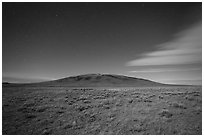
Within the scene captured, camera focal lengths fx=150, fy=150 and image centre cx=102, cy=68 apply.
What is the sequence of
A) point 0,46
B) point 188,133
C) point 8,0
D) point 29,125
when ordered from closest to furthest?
point 188,133 → point 29,125 → point 0,46 → point 8,0

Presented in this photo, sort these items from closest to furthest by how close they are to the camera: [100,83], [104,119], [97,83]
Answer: [104,119], [97,83], [100,83]

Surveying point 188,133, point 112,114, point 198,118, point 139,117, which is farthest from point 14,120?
point 198,118

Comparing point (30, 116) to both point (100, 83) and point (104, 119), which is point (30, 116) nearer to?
point (104, 119)

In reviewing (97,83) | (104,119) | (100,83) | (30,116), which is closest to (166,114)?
(104,119)

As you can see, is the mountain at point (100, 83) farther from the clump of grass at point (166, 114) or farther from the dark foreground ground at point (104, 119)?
the clump of grass at point (166, 114)

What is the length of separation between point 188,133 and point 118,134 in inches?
95.4

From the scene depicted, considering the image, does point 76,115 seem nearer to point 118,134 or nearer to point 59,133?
point 59,133

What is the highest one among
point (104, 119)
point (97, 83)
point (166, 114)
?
point (97, 83)

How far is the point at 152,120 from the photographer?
585 cm

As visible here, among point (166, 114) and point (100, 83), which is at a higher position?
point (100, 83)

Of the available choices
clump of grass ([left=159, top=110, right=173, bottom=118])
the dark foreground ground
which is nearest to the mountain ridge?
the dark foreground ground

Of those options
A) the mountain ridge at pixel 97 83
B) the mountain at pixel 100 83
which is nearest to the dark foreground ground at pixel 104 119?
the mountain ridge at pixel 97 83

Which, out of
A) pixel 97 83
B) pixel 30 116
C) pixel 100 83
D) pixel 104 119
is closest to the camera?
pixel 104 119

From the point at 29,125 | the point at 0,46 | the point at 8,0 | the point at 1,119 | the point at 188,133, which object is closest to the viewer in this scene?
the point at 188,133
